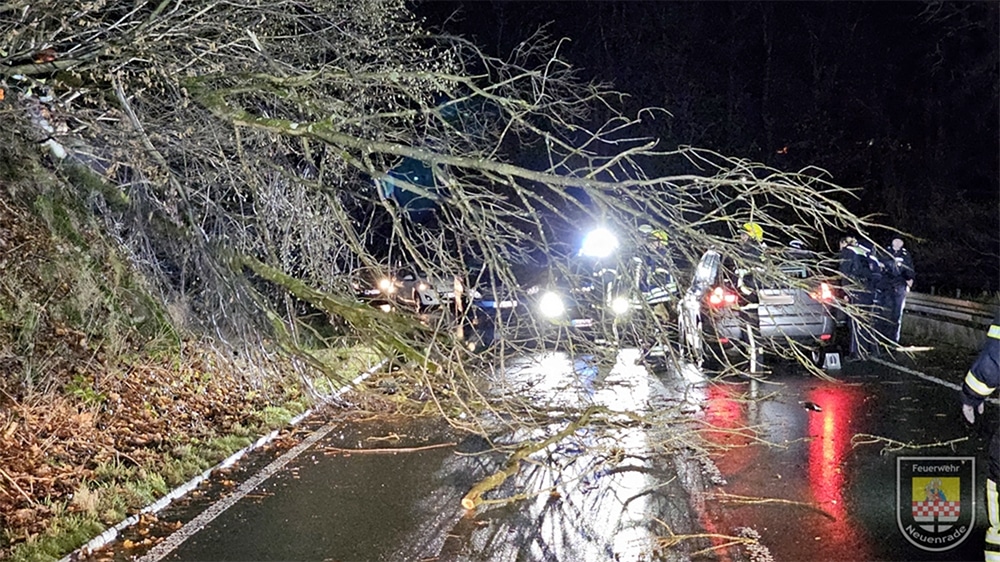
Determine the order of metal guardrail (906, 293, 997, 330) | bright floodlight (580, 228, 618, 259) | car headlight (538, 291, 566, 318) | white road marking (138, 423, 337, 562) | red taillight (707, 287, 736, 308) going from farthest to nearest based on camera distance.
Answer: metal guardrail (906, 293, 997, 330)
red taillight (707, 287, 736, 308)
car headlight (538, 291, 566, 318)
bright floodlight (580, 228, 618, 259)
white road marking (138, 423, 337, 562)

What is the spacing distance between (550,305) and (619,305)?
56 cm

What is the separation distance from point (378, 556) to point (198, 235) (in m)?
3.76

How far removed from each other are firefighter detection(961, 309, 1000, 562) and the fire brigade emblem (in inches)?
23.9

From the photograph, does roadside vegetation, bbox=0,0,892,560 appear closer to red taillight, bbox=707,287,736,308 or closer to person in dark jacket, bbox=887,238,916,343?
red taillight, bbox=707,287,736,308

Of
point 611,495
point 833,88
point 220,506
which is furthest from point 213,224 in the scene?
point 833,88

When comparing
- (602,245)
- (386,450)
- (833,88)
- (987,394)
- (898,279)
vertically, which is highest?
(833,88)

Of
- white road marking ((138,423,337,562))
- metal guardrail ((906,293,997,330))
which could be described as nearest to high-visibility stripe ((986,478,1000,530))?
white road marking ((138,423,337,562))

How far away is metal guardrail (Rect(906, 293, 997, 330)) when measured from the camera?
14.2m

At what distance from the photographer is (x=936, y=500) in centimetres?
641

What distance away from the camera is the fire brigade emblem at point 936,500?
5725mm

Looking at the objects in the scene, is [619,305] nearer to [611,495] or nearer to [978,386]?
[611,495]

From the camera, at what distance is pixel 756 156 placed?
31484 millimetres

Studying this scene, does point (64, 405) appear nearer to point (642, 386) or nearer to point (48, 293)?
point (48, 293)

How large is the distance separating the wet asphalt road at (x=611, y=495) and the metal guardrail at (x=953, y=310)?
4968 mm
